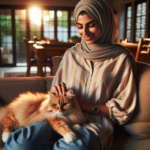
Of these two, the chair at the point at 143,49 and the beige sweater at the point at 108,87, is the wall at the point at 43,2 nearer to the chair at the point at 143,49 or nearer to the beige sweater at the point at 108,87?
the chair at the point at 143,49

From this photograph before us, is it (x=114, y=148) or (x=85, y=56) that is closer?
(x=114, y=148)

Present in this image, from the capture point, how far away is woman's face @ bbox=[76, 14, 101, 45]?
1303mm

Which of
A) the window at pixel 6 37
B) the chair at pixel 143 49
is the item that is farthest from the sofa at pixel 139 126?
the window at pixel 6 37

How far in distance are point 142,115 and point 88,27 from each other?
0.64 m

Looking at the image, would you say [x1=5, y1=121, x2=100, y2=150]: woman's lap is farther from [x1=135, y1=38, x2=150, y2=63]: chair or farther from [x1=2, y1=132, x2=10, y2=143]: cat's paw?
[x1=135, y1=38, x2=150, y2=63]: chair

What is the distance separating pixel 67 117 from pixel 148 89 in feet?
1.73

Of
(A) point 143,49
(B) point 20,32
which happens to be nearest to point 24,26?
(B) point 20,32

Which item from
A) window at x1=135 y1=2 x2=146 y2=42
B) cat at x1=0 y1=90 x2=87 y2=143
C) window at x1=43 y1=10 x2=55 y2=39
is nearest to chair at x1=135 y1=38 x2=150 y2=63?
window at x1=135 y1=2 x2=146 y2=42

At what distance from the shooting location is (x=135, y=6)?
646 centimetres

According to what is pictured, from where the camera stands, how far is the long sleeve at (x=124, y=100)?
1257 millimetres

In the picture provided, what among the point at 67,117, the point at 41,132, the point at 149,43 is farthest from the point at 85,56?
the point at 149,43

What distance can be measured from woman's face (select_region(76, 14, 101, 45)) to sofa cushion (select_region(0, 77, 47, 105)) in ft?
1.92

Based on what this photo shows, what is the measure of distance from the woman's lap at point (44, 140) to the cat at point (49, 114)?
0.04 metres

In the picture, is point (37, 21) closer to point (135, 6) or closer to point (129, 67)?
point (135, 6)
